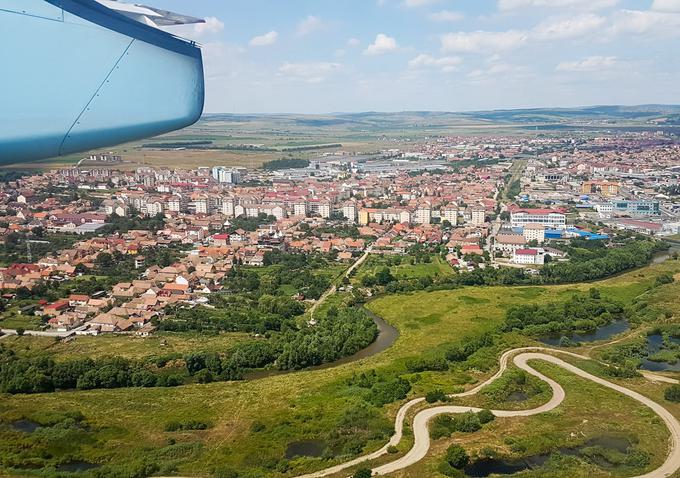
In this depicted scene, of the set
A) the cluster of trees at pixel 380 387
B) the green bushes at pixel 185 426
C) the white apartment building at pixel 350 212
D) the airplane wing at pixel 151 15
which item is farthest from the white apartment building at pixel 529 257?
the airplane wing at pixel 151 15

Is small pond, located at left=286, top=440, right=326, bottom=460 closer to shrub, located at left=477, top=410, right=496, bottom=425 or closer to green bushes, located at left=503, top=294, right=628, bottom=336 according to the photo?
shrub, located at left=477, top=410, right=496, bottom=425

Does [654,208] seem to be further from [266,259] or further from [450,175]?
[266,259]

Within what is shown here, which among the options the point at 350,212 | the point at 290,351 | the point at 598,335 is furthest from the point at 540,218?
the point at 290,351

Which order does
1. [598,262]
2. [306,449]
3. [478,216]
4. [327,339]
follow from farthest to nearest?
[478,216] < [598,262] < [327,339] < [306,449]

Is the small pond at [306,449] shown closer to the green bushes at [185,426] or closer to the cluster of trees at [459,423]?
the green bushes at [185,426]

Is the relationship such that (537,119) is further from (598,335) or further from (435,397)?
(435,397)

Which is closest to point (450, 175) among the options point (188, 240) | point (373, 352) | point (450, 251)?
point (450, 251)
